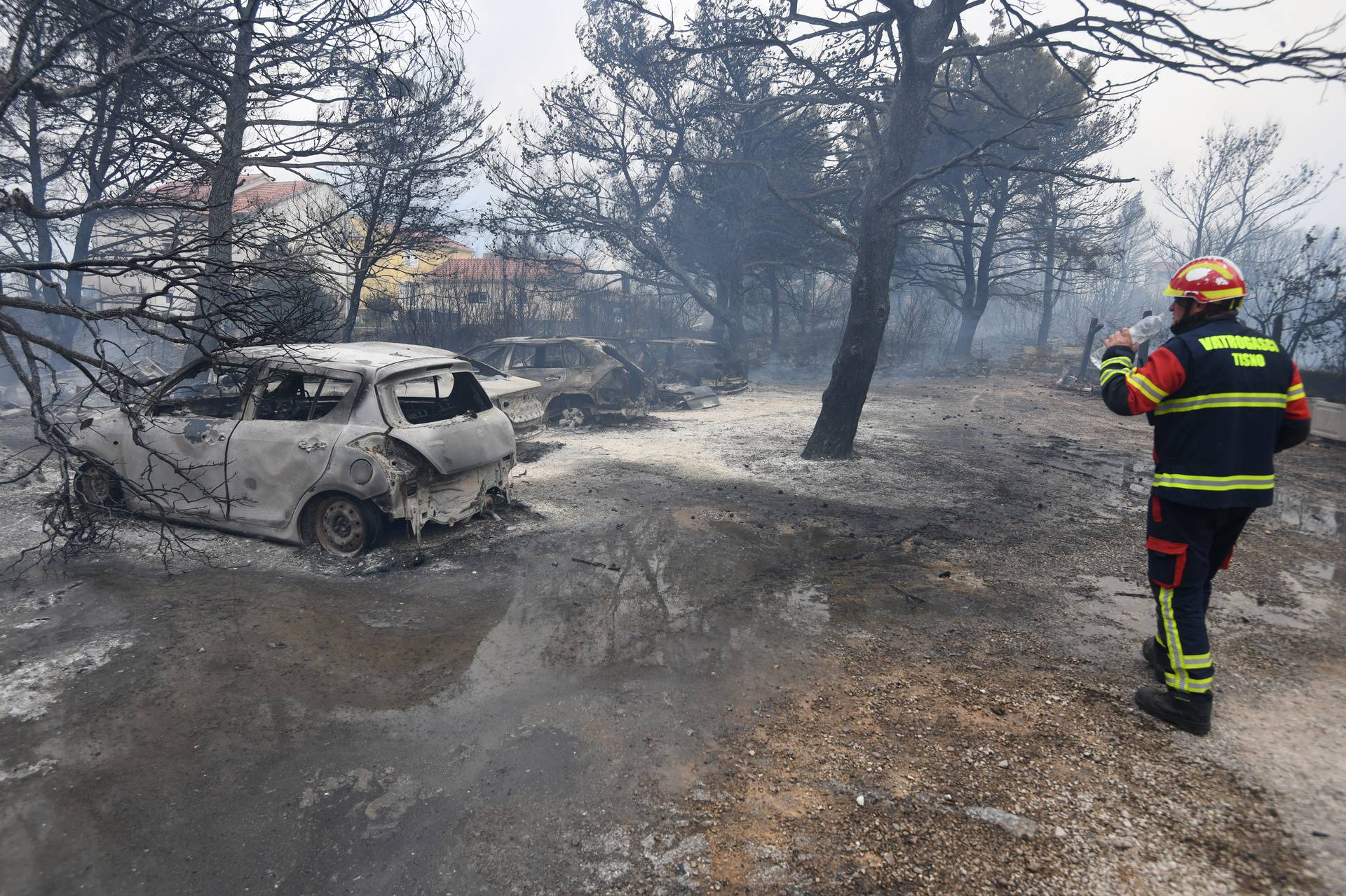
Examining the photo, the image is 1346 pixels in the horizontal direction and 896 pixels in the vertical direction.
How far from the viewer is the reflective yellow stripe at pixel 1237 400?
294 cm

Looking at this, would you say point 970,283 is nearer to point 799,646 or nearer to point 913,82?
point 913,82

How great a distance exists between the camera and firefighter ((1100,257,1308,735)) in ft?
9.67

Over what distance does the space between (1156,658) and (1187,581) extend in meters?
0.67

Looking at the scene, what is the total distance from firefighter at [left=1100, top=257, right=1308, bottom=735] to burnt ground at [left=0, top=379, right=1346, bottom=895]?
366mm

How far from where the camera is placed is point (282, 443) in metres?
4.97

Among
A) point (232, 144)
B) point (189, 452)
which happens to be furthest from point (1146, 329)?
point (232, 144)

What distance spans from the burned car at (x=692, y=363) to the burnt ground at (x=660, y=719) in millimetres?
10491

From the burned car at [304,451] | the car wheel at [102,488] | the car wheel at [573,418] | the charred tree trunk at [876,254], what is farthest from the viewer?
the car wheel at [573,418]

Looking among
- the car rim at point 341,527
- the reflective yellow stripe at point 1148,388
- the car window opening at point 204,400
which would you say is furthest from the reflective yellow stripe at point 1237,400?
the car window opening at point 204,400

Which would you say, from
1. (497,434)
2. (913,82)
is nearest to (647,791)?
(497,434)

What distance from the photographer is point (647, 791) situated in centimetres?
263

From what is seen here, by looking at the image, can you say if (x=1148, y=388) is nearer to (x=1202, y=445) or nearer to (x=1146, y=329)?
(x=1202, y=445)

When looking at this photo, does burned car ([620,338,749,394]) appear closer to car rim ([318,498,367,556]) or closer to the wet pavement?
car rim ([318,498,367,556])

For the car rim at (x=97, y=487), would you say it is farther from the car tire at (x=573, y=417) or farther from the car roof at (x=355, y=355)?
the car tire at (x=573, y=417)
